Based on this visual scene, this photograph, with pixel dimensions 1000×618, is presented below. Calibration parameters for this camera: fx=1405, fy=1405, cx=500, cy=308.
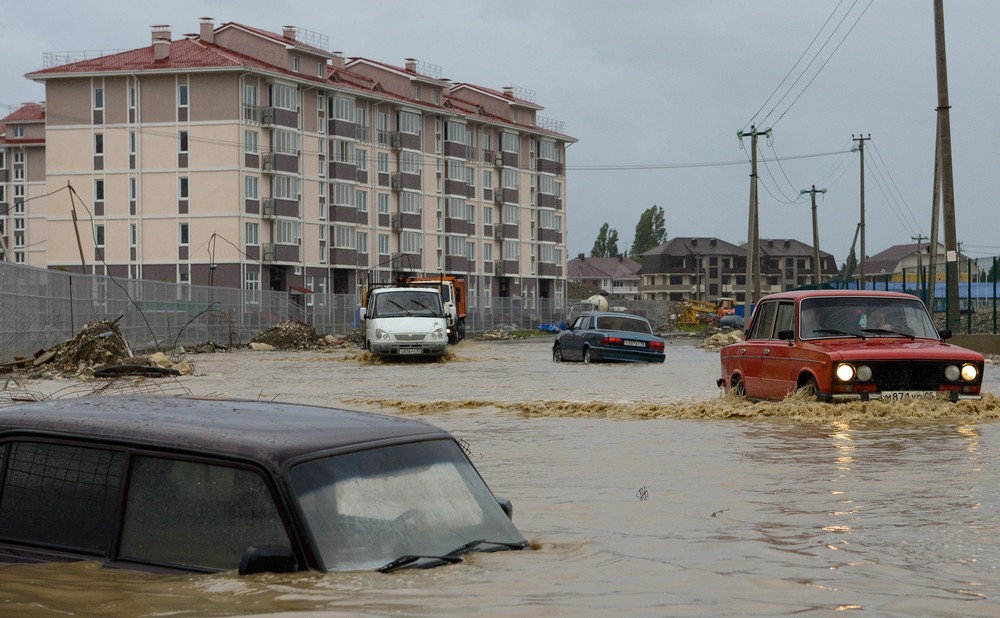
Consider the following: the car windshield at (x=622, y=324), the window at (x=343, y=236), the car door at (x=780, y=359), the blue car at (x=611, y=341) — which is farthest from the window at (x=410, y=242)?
the car door at (x=780, y=359)

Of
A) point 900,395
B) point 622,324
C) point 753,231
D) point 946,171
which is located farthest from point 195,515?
point 753,231

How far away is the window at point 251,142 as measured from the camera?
77875mm

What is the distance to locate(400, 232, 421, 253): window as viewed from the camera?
94125 mm

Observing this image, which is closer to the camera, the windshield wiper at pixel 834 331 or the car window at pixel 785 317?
the windshield wiper at pixel 834 331

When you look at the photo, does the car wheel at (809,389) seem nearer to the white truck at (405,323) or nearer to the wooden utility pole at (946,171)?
the wooden utility pole at (946,171)

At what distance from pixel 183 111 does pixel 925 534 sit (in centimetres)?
7319

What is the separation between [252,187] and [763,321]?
64.2 metres

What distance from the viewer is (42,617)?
Answer: 4832mm

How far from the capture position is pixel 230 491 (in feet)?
15.9

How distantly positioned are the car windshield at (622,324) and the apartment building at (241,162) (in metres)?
43.1

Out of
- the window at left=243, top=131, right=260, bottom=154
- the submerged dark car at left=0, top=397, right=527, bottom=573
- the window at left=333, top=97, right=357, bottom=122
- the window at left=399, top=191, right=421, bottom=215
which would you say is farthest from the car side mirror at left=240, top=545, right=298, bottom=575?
the window at left=399, top=191, right=421, bottom=215

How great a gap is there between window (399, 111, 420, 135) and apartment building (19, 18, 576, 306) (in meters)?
0.10

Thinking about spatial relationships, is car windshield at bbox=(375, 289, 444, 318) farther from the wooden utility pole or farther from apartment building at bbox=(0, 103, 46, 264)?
apartment building at bbox=(0, 103, 46, 264)

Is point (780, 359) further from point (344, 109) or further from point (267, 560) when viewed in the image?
point (344, 109)
